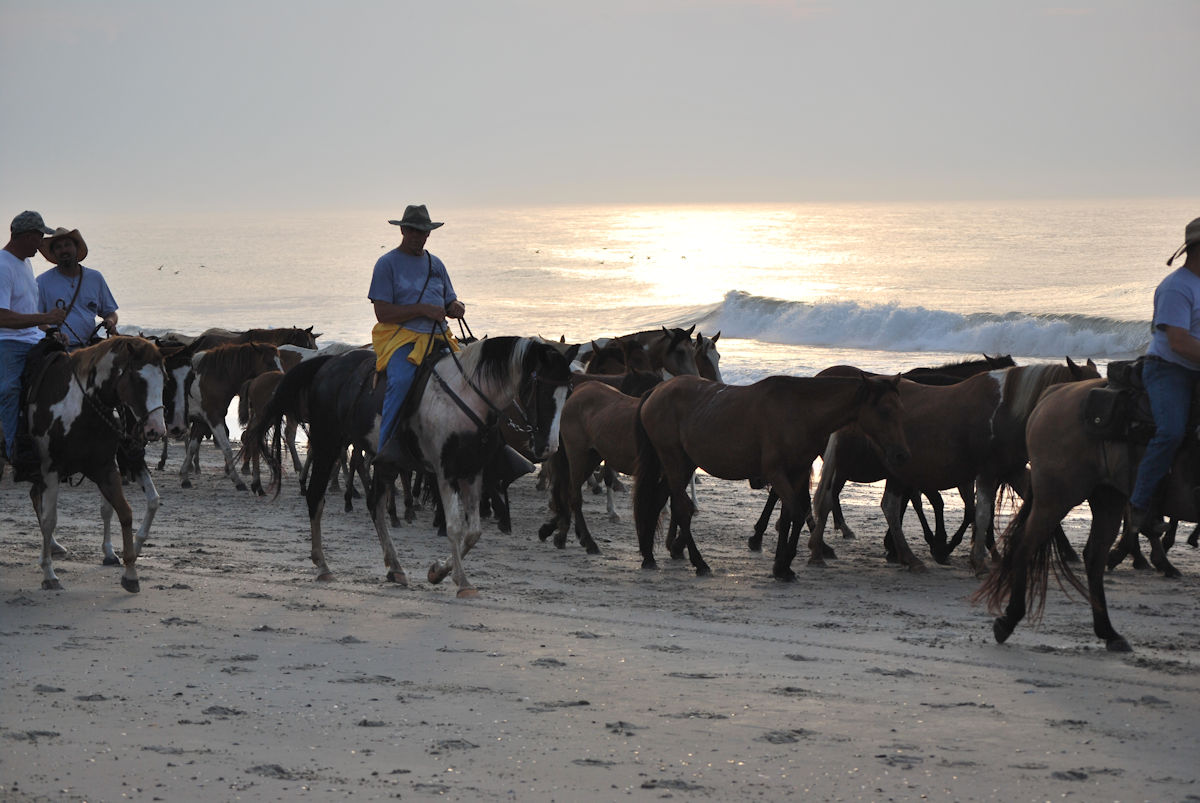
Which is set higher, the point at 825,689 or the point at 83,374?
the point at 83,374

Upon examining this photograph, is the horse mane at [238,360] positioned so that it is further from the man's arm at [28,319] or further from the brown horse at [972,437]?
the brown horse at [972,437]

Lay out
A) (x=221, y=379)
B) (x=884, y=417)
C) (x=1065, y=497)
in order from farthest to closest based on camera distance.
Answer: (x=221, y=379) → (x=884, y=417) → (x=1065, y=497)

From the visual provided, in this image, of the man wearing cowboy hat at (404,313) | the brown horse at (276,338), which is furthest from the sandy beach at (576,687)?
the brown horse at (276,338)

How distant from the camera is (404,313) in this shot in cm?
950

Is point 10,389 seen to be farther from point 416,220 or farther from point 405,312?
point 416,220

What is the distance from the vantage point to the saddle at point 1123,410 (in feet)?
25.1

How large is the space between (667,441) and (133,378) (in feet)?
14.1

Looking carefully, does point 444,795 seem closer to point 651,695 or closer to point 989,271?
point 651,695

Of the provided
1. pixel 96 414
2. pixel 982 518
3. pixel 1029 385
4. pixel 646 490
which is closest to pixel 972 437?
pixel 1029 385

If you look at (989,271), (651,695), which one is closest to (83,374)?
(651,695)

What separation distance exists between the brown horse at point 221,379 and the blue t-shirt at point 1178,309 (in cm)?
1170

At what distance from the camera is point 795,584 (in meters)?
10.5

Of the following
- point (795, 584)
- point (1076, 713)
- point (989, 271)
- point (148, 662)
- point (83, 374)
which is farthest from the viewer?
point (989, 271)

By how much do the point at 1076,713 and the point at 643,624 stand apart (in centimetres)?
288
